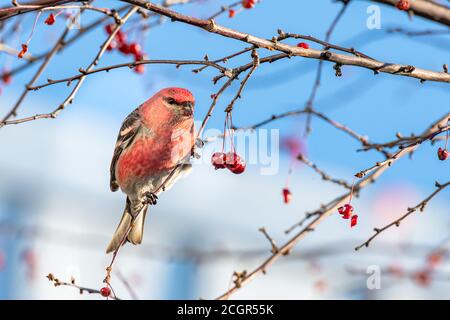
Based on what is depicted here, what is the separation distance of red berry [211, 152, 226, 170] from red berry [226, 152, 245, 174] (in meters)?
0.01

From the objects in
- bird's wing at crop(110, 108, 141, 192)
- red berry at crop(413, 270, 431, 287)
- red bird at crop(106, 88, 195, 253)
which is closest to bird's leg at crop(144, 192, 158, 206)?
red bird at crop(106, 88, 195, 253)

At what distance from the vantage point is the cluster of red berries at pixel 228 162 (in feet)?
6.15

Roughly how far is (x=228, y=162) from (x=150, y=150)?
0.24 meters

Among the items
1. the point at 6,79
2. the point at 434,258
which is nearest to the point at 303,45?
the point at 6,79

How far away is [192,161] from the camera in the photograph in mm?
1852

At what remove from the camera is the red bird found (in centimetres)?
178

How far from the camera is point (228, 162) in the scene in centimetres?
188

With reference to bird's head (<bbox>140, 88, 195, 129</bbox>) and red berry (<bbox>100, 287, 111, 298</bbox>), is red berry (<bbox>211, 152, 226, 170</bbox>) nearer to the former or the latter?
bird's head (<bbox>140, 88, 195, 129</bbox>)

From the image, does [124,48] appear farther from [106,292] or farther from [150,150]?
[106,292]

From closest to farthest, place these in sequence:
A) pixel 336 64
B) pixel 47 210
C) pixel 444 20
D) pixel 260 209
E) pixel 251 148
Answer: pixel 336 64 → pixel 251 148 → pixel 444 20 → pixel 47 210 → pixel 260 209

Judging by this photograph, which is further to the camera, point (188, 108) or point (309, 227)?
point (309, 227)
